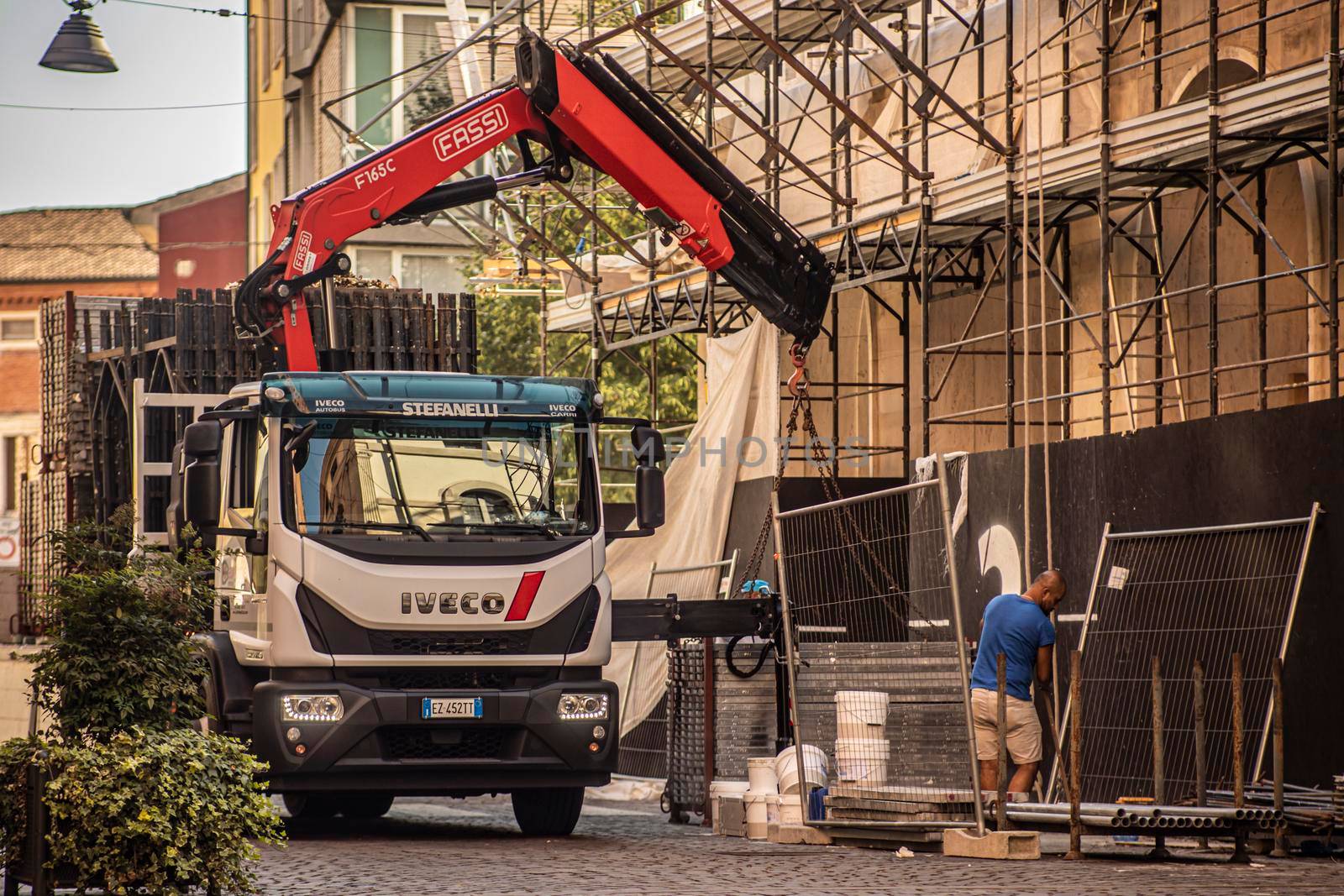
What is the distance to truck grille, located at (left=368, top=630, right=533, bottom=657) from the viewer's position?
1264 cm

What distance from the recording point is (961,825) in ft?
38.7

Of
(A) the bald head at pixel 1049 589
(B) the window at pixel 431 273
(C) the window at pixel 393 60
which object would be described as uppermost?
(C) the window at pixel 393 60

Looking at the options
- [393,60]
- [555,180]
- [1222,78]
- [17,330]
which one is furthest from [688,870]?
[17,330]

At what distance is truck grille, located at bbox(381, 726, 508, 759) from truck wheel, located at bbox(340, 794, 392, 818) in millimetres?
2925

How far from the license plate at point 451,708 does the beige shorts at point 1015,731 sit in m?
3.23

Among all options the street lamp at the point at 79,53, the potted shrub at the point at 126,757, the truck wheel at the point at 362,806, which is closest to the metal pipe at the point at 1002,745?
the potted shrub at the point at 126,757

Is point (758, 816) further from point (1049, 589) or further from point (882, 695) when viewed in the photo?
point (1049, 589)

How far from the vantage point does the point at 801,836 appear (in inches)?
504

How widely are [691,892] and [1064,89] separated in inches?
415

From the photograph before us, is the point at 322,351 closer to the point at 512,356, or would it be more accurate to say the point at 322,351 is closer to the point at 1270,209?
the point at 1270,209

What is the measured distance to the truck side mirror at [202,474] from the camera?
1248 centimetres

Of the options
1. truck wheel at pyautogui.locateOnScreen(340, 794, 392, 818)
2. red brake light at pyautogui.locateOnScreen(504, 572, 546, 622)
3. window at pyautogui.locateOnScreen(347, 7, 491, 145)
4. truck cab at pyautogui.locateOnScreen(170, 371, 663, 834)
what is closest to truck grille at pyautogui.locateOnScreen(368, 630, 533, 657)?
truck cab at pyautogui.locateOnScreen(170, 371, 663, 834)

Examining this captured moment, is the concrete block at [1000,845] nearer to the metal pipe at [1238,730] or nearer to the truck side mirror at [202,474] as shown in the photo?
the metal pipe at [1238,730]

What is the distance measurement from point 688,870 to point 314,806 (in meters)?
5.12
